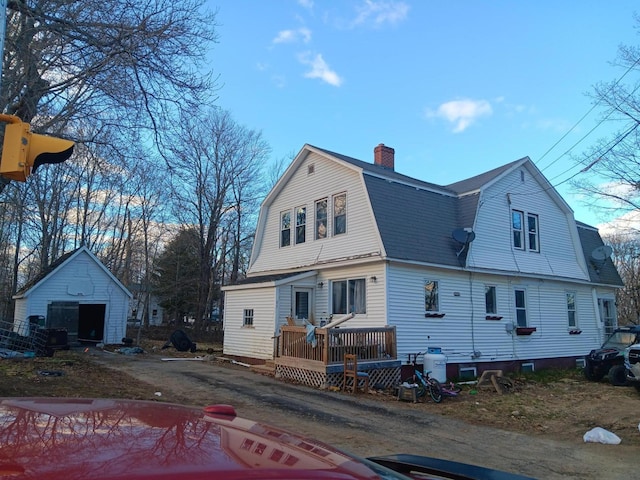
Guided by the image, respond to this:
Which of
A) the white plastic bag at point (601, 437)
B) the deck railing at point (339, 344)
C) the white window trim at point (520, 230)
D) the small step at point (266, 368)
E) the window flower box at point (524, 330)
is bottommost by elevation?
the white plastic bag at point (601, 437)

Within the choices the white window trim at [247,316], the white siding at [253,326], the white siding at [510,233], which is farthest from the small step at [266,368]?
the white siding at [510,233]

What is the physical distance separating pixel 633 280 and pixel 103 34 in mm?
45241

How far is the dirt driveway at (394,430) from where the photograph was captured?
6.77 m

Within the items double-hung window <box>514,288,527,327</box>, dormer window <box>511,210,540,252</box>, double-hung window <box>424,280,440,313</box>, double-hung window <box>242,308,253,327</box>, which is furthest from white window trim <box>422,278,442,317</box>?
double-hung window <box>242,308,253,327</box>

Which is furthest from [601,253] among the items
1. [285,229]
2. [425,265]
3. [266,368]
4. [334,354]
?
[266,368]

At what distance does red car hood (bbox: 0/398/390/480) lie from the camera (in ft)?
4.31

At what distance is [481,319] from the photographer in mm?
16469

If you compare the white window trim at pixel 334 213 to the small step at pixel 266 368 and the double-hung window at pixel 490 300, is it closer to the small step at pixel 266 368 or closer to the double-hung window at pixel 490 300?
the small step at pixel 266 368

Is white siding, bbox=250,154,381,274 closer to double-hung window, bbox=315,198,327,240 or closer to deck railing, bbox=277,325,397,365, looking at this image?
double-hung window, bbox=315,198,327,240

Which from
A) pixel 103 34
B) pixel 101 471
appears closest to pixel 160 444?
pixel 101 471

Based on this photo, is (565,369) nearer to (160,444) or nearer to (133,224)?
(160,444)

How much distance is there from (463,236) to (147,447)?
15179mm

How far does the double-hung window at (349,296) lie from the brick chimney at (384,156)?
648cm

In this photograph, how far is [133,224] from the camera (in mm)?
43562
